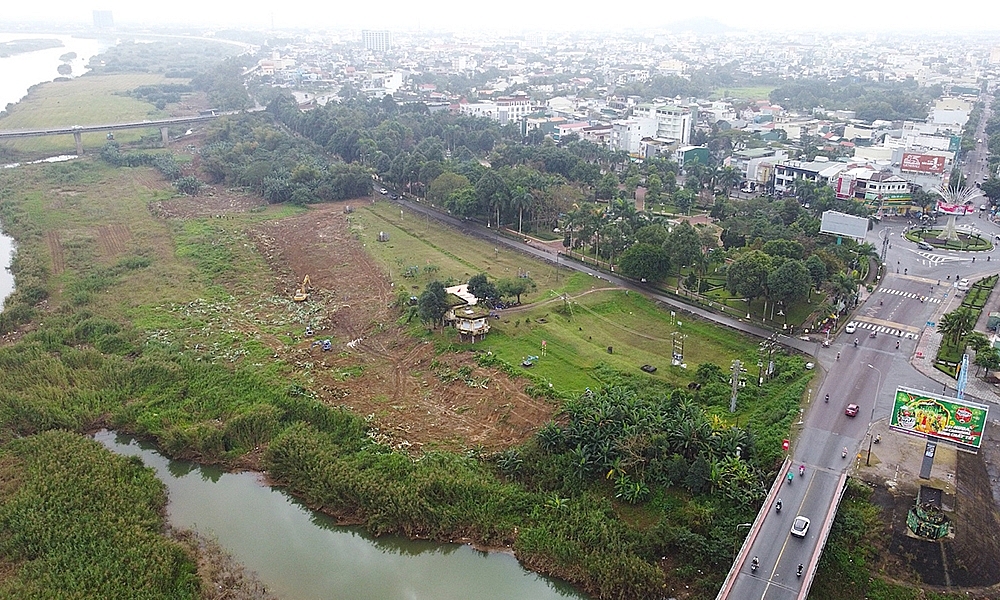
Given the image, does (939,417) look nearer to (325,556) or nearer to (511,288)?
(325,556)

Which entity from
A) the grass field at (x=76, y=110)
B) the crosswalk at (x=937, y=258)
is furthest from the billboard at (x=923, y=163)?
the grass field at (x=76, y=110)

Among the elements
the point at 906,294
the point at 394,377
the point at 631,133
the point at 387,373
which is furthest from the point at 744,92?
the point at 394,377

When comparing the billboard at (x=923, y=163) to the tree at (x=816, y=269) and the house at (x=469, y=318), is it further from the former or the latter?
the house at (x=469, y=318)

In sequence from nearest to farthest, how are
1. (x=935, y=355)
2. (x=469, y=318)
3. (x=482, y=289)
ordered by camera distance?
(x=935, y=355) → (x=469, y=318) → (x=482, y=289)

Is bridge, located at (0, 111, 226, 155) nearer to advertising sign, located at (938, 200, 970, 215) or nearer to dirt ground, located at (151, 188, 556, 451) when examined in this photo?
dirt ground, located at (151, 188, 556, 451)

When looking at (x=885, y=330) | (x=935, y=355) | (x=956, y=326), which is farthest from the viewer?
(x=885, y=330)

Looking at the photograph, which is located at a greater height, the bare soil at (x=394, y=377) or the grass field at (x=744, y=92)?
the grass field at (x=744, y=92)

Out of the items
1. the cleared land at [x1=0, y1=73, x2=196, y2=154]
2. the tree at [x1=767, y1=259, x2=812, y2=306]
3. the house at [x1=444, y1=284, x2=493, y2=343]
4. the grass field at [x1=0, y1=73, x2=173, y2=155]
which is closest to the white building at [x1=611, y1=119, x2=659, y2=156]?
the tree at [x1=767, y1=259, x2=812, y2=306]
